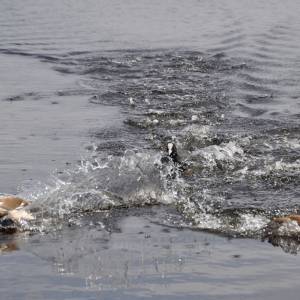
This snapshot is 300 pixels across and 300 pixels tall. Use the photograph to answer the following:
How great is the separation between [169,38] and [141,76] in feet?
18.1

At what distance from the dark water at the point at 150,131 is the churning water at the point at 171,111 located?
0.08 feet

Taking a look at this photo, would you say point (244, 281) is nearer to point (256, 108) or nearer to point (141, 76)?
point (256, 108)

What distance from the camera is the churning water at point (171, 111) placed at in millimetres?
8031

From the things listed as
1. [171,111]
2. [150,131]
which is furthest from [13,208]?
[171,111]

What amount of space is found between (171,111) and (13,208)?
5178 millimetres

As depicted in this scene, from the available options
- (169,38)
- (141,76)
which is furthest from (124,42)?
(141,76)

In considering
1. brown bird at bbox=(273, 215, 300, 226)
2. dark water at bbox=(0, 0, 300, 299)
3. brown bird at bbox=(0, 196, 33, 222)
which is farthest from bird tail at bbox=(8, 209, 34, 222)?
brown bird at bbox=(273, 215, 300, 226)

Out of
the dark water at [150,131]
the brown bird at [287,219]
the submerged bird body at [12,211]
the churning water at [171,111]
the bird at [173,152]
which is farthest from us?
the bird at [173,152]

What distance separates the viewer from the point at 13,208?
7.54 metres

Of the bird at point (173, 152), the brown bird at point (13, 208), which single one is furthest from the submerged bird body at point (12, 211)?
the bird at point (173, 152)

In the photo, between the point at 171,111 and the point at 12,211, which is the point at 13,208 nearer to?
the point at 12,211

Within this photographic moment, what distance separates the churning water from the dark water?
0.02m

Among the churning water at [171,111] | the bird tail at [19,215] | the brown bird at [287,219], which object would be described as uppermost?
the brown bird at [287,219]

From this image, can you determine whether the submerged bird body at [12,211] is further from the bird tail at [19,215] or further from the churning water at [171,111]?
the churning water at [171,111]
